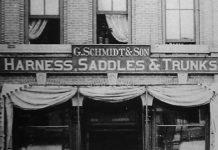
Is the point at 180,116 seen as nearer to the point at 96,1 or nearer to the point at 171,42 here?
the point at 171,42

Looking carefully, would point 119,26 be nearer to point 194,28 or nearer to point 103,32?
point 103,32

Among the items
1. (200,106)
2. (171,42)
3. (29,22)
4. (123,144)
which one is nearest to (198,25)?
(171,42)

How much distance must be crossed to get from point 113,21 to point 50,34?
74.1 inches

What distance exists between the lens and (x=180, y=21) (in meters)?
12.7

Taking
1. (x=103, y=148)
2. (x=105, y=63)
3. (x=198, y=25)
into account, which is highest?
(x=198, y=25)

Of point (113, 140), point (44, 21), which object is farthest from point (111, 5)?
point (113, 140)

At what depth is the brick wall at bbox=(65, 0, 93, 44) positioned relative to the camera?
12297mm

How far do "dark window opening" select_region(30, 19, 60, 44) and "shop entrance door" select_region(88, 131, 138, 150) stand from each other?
2956 mm

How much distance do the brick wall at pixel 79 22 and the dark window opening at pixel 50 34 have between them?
35cm

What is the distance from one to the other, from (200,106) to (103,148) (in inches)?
121

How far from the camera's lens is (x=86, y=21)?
1234 centimetres

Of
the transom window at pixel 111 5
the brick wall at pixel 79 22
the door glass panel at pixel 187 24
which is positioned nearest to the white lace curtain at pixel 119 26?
the transom window at pixel 111 5

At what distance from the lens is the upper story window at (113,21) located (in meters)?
12.5

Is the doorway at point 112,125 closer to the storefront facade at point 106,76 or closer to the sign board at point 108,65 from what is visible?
the storefront facade at point 106,76
